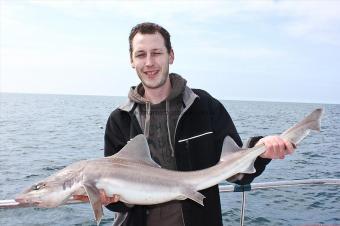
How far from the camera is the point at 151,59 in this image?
3881 mm

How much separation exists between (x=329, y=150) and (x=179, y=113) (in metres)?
24.9

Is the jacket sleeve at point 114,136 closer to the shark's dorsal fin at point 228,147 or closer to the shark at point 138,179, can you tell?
the shark at point 138,179

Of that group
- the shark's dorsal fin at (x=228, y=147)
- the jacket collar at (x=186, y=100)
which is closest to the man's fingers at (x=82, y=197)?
the jacket collar at (x=186, y=100)

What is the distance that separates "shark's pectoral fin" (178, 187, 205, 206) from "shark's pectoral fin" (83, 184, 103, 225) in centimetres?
73

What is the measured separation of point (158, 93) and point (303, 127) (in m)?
1.37

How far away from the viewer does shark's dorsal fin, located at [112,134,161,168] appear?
12.1ft

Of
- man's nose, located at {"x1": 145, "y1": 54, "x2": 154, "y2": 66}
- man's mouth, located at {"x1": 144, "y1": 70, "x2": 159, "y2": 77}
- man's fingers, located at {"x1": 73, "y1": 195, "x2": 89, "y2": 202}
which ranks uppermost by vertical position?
man's nose, located at {"x1": 145, "y1": 54, "x2": 154, "y2": 66}

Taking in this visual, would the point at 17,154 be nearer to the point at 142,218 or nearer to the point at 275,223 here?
the point at 275,223

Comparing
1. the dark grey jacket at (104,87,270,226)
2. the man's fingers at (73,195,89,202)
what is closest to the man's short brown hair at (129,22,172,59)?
the dark grey jacket at (104,87,270,226)

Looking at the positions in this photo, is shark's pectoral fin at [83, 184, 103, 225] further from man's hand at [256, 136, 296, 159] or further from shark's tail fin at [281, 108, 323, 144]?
shark's tail fin at [281, 108, 323, 144]

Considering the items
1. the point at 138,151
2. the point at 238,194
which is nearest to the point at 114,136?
the point at 138,151

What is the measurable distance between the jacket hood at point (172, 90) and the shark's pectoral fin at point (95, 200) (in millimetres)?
923

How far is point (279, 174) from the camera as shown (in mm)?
17250

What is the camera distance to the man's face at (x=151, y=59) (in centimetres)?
390
